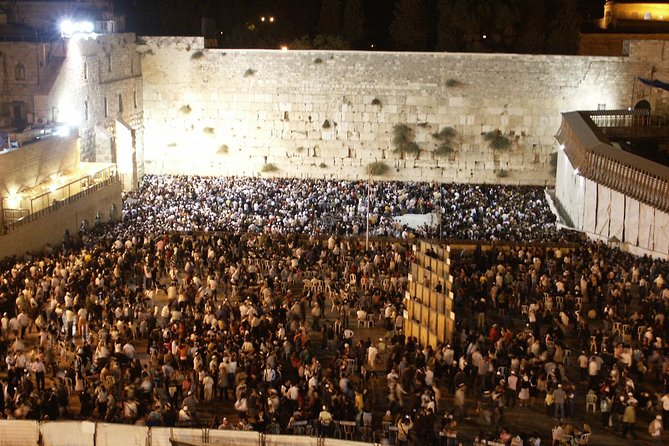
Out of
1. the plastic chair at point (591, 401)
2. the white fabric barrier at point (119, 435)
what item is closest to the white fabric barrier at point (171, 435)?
the white fabric barrier at point (119, 435)

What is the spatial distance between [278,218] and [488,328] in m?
11.4

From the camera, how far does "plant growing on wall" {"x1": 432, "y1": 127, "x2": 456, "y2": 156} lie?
1447 inches

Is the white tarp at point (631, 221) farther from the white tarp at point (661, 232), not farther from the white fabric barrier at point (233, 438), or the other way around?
the white fabric barrier at point (233, 438)

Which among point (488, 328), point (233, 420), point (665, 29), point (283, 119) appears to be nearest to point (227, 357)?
point (233, 420)

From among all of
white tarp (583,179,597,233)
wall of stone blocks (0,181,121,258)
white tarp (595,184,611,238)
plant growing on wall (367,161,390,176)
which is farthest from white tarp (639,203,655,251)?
wall of stone blocks (0,181,121,258)

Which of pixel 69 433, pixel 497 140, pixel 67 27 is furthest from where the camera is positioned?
pixel 497 140

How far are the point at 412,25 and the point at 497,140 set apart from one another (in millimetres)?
14918

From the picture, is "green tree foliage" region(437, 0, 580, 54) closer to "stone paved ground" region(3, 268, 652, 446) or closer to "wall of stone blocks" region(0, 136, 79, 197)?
"wall of stone blocks" region(0, 136, 79, 197)

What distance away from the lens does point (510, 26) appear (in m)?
46.0

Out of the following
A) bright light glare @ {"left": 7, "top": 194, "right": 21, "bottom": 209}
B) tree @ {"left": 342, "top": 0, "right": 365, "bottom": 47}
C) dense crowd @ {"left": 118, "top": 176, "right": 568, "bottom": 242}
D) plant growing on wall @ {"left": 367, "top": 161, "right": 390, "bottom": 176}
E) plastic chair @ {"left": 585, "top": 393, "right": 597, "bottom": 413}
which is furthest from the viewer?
tree @ {"left": 342, "top": 0, "right": 365, "bottom": 47}

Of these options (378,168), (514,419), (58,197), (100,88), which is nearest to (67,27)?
(100,88)

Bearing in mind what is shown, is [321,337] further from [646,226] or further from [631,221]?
[631,221]

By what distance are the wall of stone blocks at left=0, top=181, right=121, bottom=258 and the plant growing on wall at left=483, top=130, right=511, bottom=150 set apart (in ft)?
45.3

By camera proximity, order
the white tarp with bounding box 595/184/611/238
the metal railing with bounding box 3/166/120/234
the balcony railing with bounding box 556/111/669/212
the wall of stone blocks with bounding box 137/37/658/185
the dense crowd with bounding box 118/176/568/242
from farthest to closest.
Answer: the wall of stone blocks with bounding box 137/37/658/185, the dense crowd with bounding box 118/176/568/242, the white tarp with bounding box 595/184/611/238, the metal railing with bounding box 3/166/120/234, the balcony railing with bounding box 556/111/669/212
